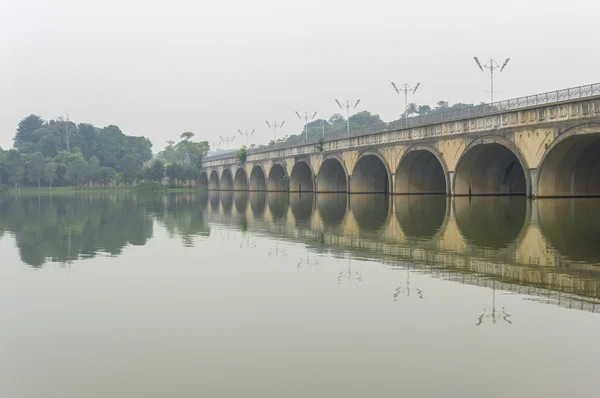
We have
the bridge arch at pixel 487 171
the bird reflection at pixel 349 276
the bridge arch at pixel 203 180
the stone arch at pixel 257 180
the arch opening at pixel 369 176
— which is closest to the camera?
the bird reflection at pixel 349 276

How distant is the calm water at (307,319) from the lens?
682 centimetres

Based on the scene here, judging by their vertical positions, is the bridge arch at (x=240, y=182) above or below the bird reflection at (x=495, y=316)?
above

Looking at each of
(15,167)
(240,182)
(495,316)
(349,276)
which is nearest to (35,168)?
(15,167)

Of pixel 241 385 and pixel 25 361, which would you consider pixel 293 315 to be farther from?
pixel 25 361

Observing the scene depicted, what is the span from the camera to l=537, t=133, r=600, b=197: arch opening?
35.3 m

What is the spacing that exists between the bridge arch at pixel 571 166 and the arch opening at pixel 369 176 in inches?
950

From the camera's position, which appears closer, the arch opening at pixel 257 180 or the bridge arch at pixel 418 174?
the bridge arch at pixel 418 174

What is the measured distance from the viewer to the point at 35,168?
129 meters

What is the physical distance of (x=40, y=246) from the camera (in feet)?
66.7

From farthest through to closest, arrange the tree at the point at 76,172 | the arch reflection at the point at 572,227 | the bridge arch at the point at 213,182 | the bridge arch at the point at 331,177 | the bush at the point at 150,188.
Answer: the tree at the point at 76,172 < the bridge arch at the point at 213,182 < the bush at the point at 150,188 < the bridge arch at the point at 331,177 < the arch reflection at the point at 572,227

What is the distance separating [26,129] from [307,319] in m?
A: 201

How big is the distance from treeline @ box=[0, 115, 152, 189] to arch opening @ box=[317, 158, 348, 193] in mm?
68482

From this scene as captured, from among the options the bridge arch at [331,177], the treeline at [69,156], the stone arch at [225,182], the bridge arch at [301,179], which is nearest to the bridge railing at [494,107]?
the bridge arch at [331,177]

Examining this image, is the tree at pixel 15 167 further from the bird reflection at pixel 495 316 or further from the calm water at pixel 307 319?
the bird reflection at pixel 495 316
